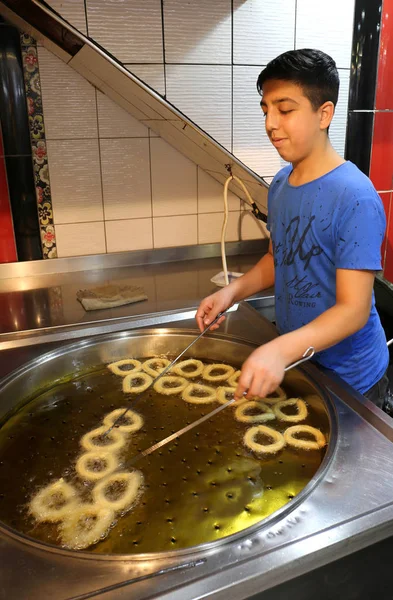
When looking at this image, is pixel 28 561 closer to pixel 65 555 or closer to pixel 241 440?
pixel 65 555

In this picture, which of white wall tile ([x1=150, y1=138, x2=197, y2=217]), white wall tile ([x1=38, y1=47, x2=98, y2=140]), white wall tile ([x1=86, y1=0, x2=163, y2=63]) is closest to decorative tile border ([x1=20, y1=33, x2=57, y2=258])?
white wall tile ([x1=38, y1=47, x2=98, y2=140])

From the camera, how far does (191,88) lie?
1611mm

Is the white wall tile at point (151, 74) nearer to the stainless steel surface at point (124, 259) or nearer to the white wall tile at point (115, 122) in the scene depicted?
the white wall tile at point (115, 122)

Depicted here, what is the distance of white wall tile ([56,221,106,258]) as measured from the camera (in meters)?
2.20

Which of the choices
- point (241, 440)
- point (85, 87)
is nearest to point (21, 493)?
point (241, 440)

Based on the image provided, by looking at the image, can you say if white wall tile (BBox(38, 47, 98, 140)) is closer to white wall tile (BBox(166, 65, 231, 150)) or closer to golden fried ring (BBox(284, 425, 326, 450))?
white wall tile (BBox(166, 65, 231, 150))

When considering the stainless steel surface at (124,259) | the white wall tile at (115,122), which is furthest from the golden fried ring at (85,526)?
the white wall tile at (115,122)

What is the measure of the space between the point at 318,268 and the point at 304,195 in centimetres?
18

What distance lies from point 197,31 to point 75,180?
87cm

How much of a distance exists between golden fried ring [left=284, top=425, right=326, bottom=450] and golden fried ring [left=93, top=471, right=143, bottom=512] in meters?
0.34

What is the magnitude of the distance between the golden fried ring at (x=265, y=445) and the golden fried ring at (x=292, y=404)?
6 cm

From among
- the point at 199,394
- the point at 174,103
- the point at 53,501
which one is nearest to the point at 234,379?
the point at 199,394

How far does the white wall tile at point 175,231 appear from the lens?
7.76ft

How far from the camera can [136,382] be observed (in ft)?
4.46
